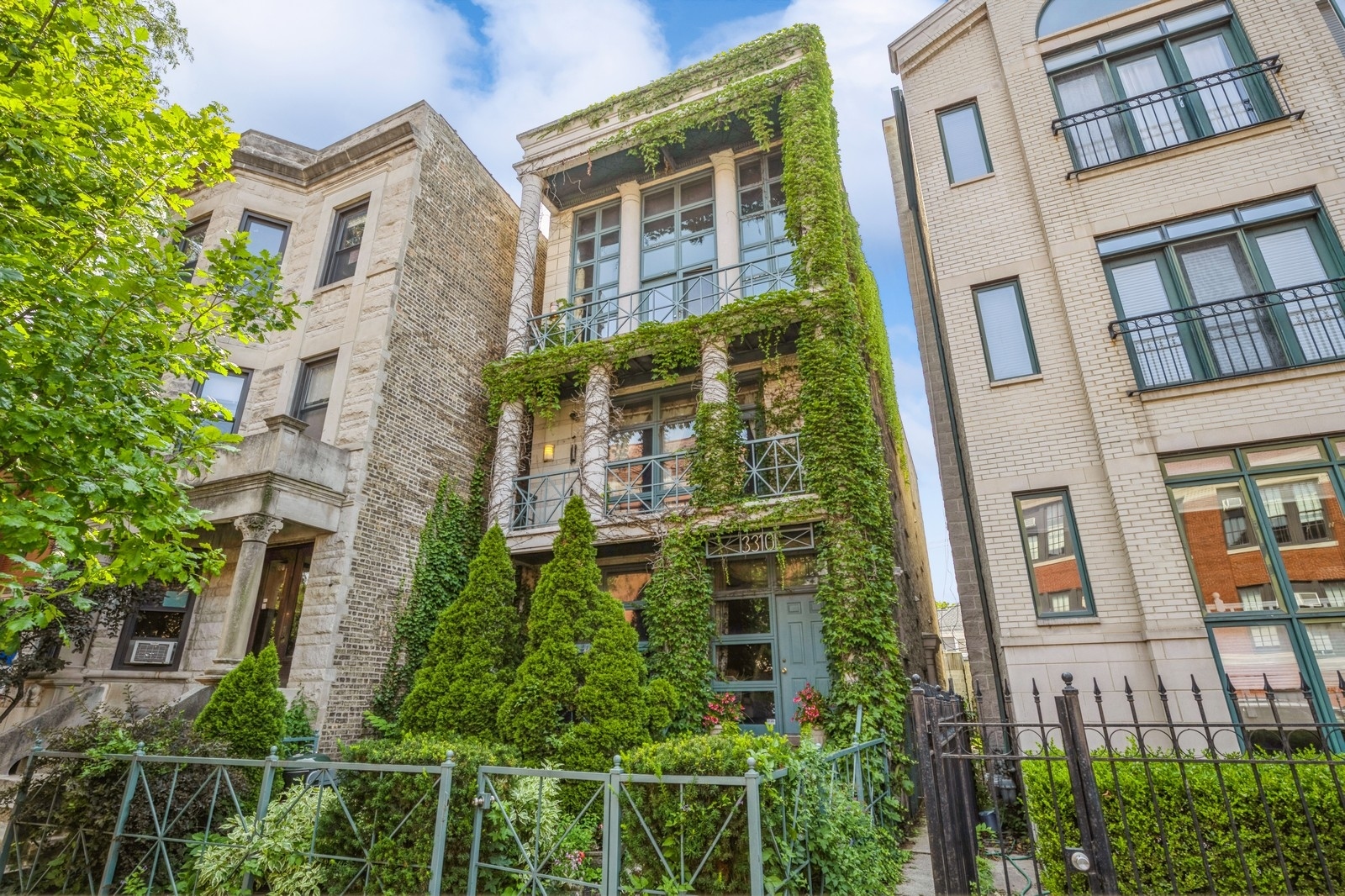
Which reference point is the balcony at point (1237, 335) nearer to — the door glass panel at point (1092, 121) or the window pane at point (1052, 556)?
the window pane at point (1052, 556)

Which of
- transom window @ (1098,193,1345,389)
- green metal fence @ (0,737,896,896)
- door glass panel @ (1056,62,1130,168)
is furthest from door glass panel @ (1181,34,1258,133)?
green metal fence @ (0,737,896,896)

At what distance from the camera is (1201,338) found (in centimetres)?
791

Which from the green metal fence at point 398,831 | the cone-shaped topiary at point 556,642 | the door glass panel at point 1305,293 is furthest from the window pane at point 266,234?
the door glass panel at point 1305,293

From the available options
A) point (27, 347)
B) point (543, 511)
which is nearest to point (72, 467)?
point (27, 347)

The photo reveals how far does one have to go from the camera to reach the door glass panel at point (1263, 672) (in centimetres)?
649

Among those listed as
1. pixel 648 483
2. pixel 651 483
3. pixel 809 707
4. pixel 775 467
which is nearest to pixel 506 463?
pixel 648 483

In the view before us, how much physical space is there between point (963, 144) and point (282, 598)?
14.2 m

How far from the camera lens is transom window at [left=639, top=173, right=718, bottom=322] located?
1318 cm

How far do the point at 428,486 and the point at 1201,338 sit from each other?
40.3 feet

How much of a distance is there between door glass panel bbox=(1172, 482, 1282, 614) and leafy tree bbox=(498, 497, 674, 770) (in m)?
6.57

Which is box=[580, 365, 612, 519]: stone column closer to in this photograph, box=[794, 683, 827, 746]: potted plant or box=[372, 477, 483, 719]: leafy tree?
box=[372, 477, 483, 719]: leafy tree

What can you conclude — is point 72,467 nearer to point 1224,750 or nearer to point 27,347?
point 27,347

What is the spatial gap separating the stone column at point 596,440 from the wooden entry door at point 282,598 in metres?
4.97

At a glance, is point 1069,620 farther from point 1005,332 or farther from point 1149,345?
point 1005,332
